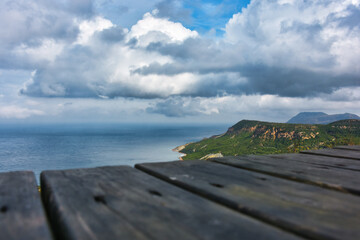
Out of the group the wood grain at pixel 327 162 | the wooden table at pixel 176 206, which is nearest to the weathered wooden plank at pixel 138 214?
the wooden table at pixel 176 206

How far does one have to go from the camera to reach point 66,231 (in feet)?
3.19

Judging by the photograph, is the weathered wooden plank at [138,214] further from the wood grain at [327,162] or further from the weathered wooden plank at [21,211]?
the wood grain at [327,162]

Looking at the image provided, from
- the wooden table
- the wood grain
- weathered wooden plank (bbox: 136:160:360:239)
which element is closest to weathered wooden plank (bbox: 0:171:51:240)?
the wooden table

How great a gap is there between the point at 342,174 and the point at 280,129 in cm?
20349

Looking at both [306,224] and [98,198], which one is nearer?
[306,224]

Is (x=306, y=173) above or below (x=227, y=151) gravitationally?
above

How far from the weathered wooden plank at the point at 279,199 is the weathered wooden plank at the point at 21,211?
0.90 metres

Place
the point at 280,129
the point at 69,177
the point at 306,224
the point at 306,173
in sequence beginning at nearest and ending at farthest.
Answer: the point at 306,224 < the point at 69,177 < the point at 306,173 < the point at 280,129

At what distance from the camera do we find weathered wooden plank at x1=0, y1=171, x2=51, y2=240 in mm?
966

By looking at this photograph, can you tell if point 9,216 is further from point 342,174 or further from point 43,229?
point 342,174

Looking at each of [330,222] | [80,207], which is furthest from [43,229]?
[330,222]

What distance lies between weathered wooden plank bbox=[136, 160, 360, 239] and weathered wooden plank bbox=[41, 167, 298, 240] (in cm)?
11

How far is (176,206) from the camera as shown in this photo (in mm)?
1279

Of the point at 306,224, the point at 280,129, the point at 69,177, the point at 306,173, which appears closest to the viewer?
the point at 306,224
